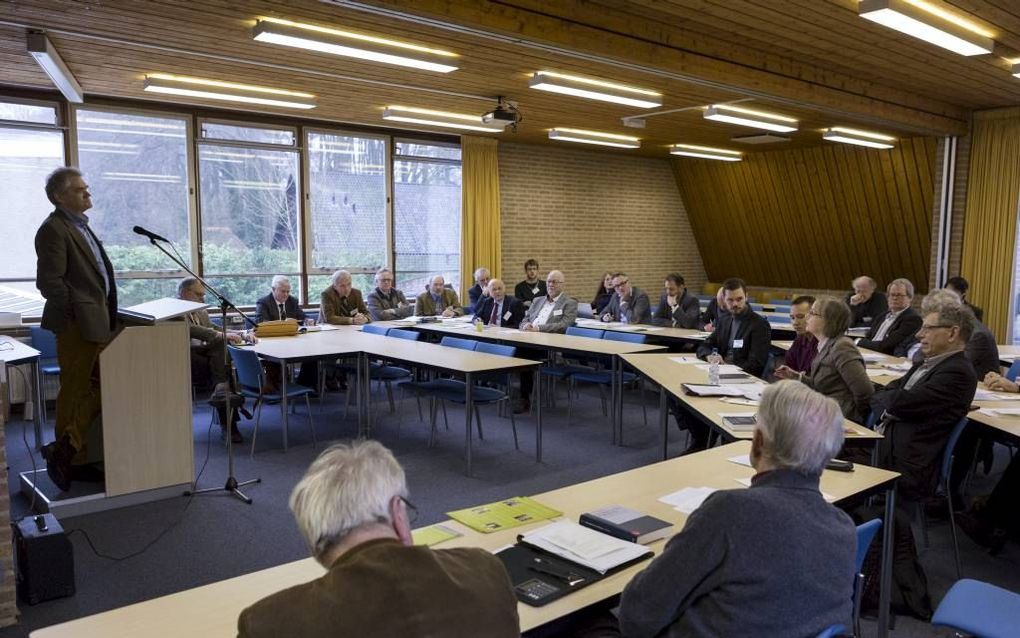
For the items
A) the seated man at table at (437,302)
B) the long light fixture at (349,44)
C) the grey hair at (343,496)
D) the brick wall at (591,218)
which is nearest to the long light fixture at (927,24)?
the long light fixture at (349,44)

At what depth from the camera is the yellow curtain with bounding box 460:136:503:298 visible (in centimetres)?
1130

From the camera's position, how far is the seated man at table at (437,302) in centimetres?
989

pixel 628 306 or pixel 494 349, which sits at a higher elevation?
pixel 628 306

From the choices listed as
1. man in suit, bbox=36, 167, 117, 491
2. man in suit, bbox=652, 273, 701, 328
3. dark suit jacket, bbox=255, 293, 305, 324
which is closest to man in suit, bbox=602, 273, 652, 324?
man in suit, bbox=652, 273, 701, 328

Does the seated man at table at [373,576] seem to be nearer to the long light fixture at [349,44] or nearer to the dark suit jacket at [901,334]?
the long light fixture at [349,44]

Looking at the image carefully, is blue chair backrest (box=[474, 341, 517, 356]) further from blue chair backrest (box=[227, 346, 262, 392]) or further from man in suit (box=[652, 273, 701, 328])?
man in suit (box=[652, 273, 701, 328])

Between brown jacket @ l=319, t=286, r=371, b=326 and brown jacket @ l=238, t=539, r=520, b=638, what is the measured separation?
7.82 metres

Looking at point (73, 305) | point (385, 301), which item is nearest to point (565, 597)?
point (73, 305)

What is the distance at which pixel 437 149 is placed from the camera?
37.0 ft

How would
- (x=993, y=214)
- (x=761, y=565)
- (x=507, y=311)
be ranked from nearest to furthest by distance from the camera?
(x=761, y=565)
(x=507, y=311)
(x=993, y=214)

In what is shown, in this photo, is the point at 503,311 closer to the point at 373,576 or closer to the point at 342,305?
the point at 342,305

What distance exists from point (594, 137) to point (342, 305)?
4293 mm

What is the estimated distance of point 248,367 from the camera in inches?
242

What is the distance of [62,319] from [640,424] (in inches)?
197
